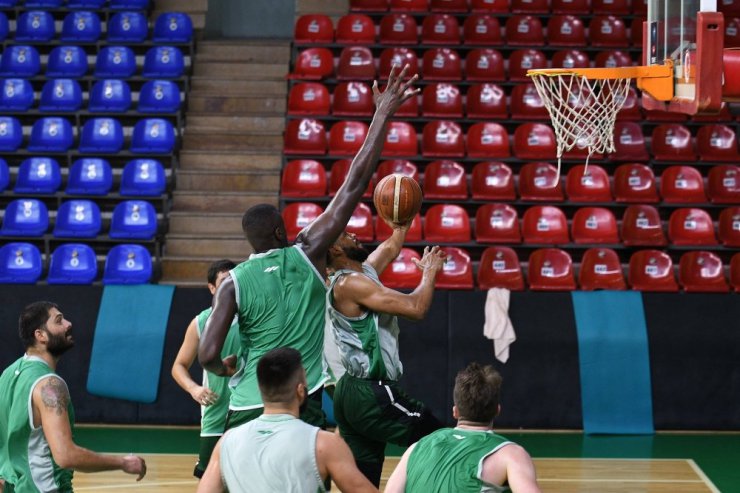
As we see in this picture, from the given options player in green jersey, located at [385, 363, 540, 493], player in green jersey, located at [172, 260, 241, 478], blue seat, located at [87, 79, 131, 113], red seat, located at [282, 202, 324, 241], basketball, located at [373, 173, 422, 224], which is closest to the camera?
player in green jersey, located at [385, 363, 540, 493]

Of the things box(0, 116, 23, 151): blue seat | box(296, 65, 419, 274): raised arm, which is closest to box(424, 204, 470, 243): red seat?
box(0, 116, 23, 151): blue seat

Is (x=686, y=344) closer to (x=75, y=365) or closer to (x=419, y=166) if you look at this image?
(x=419, y=166)

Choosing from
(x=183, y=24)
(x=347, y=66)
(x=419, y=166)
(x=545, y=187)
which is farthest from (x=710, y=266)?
(x=183, y=24)

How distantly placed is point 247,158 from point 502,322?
433cm

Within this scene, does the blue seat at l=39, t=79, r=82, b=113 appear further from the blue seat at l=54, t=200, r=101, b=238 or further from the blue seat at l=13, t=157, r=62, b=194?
the blue seat at l=54, t=200, r=101, b=238

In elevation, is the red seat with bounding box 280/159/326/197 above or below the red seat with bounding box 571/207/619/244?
above

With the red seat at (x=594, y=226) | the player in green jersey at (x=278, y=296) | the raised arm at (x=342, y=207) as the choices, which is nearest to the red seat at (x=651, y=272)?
the red seat at (x=594, y=226)

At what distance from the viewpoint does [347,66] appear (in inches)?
525

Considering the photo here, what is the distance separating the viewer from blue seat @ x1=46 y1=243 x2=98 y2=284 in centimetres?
1131

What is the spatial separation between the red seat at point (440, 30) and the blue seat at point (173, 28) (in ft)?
9.44

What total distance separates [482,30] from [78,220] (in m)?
5.26

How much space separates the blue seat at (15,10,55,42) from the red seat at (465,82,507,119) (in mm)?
5227

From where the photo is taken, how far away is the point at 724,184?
12.2 meters

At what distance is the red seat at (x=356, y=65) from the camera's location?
13.3 meters
